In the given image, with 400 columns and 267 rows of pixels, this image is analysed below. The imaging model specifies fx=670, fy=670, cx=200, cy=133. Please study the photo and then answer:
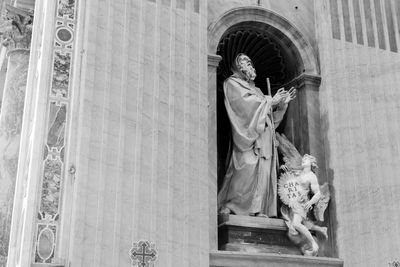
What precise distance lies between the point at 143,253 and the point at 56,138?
1.81 m

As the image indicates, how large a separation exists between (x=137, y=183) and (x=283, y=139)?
304cm

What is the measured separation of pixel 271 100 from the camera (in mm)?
10195

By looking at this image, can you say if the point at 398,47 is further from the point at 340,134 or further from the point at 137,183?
the point at 137,183

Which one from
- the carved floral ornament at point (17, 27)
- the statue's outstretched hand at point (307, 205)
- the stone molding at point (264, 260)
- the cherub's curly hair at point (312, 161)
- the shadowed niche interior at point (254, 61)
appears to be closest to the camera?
the stone molding at point (264, 260)

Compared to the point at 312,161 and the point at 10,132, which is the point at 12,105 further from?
the point at 312,161

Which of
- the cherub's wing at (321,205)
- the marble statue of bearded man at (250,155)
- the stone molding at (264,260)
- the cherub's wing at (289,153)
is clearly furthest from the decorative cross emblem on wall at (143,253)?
the cherub's wing at (289,153)

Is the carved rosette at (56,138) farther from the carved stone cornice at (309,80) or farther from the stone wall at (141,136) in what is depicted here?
the carved stone cornice at (309,80)

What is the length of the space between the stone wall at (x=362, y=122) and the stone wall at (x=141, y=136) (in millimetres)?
2199

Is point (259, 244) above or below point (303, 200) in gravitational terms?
below

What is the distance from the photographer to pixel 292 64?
11016 millimetres

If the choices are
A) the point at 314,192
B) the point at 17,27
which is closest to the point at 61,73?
the point at 17,27

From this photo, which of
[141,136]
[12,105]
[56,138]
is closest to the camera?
[56,138]

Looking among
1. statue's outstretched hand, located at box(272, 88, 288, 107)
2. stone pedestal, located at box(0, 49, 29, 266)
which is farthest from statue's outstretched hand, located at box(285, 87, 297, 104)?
stone pedestal, located at box(0, 49, 29, 266)

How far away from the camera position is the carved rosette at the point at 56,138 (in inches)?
313
